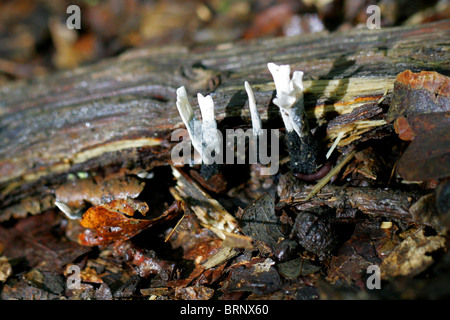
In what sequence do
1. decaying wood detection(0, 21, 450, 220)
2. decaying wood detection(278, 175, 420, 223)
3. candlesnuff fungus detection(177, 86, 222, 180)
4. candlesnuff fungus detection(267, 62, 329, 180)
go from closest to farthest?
1. candlesnuff fungus detection(267, 62, 329, 180)
2. decaying wood detection(278, 175, 420, 223)
3. candlesnuff fungus detection(177, 86, 222, 180)
4. decaying wood detection(0, 21, 450, 220)

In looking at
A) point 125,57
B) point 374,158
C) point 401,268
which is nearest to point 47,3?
point 125,57

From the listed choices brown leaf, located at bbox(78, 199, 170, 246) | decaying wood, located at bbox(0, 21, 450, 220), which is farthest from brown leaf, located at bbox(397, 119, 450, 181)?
brown leaf, located at bbox(78, 199, 170, 246)

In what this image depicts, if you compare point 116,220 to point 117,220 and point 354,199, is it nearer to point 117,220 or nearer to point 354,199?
point 117,220

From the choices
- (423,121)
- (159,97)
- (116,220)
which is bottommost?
(116,220)

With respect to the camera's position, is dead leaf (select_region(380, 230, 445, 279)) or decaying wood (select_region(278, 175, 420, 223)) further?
decaying wood (select_region(278, 175, 420, 223))

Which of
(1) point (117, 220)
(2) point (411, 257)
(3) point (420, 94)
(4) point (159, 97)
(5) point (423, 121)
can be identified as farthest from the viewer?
(4) point (159, 97)

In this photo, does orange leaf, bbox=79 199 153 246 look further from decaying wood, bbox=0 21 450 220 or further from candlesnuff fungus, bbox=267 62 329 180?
candlesnuff fungus, bbox=267 62 329 180

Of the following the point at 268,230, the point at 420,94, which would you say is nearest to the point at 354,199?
the point at 268,230
